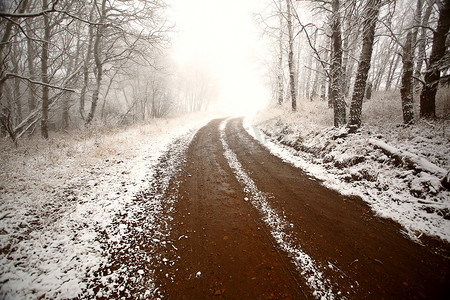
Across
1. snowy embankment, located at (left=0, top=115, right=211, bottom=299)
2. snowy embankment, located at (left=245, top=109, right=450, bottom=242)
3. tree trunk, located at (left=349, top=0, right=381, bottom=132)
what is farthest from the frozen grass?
snowy embankment, located at (left=0, top=115, right=211, bottom=299)

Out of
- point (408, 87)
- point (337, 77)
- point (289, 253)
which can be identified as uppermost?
point (337, 77)

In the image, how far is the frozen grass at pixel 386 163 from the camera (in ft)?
11.8

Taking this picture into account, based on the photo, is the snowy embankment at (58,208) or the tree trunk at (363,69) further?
the tree trunk at (363,69)

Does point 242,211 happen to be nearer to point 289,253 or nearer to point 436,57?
point 289,253

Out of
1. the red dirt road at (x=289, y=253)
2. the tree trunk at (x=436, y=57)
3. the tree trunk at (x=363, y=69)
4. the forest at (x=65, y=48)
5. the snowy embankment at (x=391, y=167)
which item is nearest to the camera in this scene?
the red dirt road at (x=289, y=253)

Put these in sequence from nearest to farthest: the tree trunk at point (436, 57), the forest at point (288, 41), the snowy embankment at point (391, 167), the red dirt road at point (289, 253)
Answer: the red dirt road at point (289, 253) < the snowy embankment at point (391, 167) < the forest at point (288, 41) < the tree trunk at point (436, 57)

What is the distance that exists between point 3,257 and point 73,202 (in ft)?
4.57

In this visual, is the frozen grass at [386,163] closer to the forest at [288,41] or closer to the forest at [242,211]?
the forest at [242,211]

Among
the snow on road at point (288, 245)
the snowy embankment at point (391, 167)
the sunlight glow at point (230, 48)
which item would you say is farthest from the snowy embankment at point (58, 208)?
the sunlight glow at point (230, 48)

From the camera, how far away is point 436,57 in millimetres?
6422

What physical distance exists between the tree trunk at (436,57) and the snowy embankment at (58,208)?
417 inches

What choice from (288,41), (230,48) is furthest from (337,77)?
(230,48)

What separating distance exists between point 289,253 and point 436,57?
9.37m

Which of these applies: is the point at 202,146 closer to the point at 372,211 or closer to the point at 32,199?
the point at 32,199
